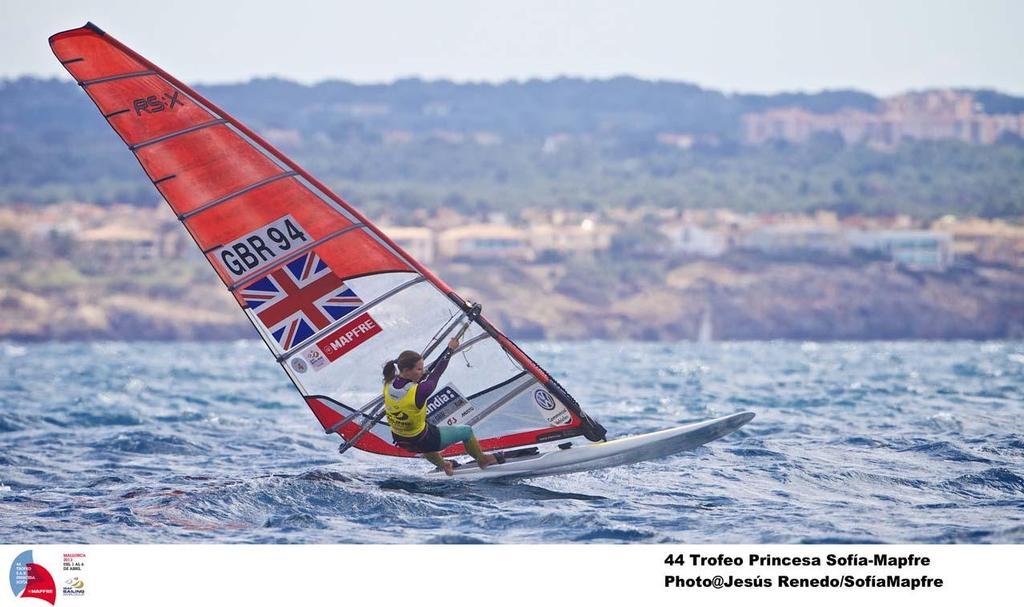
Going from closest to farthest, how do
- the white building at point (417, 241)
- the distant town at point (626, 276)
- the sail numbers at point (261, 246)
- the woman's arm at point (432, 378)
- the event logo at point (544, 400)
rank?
the woman's arm at point (432, 378), the sail numbers at point (261, 246), the event logo at point (544, 400), the distant town at point (626, 276), the white building at point (417, 241)

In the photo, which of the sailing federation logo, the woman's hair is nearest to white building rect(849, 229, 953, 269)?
the sailing federation logo

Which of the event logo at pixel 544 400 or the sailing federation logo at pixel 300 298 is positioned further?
the event logo at pixel 544 400

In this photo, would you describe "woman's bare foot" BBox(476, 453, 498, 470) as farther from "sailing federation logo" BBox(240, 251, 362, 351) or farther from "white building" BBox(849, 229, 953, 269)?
"white building" BBox(849, 229, 953, 269)

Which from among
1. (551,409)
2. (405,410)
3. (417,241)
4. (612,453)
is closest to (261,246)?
(405,410)

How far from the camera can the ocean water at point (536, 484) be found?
784 cm

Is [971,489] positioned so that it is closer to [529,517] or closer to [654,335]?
[529,517]

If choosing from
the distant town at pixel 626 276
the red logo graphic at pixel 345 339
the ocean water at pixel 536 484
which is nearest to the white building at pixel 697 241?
the distant town at pixel 626 276

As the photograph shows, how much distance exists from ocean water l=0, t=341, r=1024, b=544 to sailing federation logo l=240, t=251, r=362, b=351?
3.58 feet

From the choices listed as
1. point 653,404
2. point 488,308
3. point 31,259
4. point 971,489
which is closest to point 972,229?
point 488,308

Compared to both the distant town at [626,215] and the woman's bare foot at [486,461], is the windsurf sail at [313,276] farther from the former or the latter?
the distant town at [626,215]

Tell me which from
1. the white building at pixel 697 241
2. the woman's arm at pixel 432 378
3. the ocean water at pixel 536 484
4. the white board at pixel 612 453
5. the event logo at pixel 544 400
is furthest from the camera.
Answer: the white building at pixel 697 241

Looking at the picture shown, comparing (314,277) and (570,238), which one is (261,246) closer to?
(314,277)

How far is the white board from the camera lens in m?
9.04
